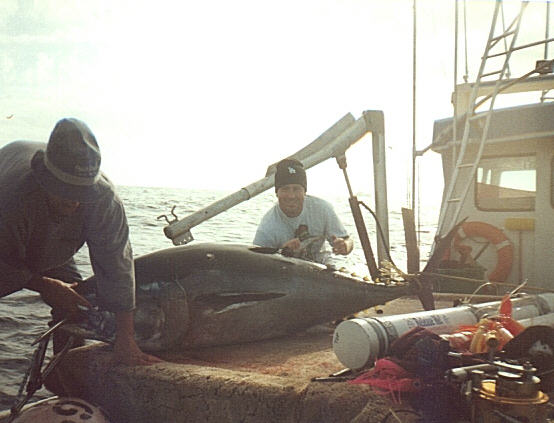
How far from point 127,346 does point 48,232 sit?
85 cm

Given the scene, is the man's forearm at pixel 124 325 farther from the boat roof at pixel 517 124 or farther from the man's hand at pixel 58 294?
the boat roof at pixel 517 124

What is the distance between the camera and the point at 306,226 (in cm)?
538

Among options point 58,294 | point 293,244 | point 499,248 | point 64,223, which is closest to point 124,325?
point 58,294

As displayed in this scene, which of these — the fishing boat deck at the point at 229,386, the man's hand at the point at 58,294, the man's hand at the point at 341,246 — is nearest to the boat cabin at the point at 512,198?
the man's hand at the point at 341,246

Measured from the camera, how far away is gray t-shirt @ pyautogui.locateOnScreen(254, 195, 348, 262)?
5328mm

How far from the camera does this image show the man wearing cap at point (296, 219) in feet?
17.5

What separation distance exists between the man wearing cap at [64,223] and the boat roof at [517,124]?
5.04 meters

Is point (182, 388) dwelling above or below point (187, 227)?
below

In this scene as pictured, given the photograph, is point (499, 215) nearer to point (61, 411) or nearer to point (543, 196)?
point (543, 196)

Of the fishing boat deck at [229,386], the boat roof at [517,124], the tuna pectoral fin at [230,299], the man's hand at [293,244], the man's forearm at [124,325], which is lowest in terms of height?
the fishing boat deck at [229,386]

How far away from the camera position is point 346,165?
680 cm

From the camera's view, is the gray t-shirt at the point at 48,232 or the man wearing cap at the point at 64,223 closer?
the man wearing cap at the point at 64,223

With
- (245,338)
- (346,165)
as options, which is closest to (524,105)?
(346,165)

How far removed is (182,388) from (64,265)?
1.65 m
